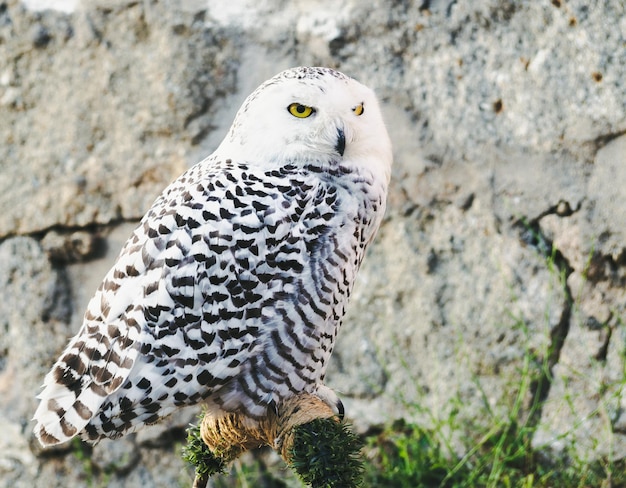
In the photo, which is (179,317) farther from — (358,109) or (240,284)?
(358,109)

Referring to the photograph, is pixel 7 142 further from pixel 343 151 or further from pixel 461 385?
pixel 461 385

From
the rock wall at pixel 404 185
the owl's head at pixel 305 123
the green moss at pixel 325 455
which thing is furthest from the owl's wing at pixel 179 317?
the rock wall at pixel 404 185

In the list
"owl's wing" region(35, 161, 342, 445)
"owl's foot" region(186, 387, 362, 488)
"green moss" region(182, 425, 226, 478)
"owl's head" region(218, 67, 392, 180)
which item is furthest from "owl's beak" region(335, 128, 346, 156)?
"green moss" region(182, 425, 226, 478)

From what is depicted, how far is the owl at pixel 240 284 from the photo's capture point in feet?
5.68

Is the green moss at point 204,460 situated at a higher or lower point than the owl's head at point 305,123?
lower

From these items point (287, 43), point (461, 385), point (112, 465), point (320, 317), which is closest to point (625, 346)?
point (461, 385)

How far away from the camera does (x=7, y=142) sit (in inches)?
112

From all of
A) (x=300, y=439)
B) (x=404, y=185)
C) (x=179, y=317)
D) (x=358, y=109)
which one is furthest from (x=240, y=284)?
(x=404, y=185)

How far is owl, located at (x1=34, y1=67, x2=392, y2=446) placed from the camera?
173cm

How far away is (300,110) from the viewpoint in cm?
184

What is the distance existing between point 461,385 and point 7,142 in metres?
1.80

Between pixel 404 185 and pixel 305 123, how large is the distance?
0.87m

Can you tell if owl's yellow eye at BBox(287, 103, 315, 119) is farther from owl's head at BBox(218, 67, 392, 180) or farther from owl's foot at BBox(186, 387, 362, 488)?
owl's foot at BBox(186, 387, 362, 488)

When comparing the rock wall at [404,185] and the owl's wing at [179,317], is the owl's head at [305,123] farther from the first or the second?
the rock wall at [404,185]
